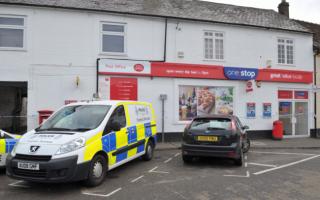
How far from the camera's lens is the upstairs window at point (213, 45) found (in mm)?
15062

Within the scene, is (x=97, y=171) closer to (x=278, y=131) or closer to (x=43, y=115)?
(x=43, y=115)

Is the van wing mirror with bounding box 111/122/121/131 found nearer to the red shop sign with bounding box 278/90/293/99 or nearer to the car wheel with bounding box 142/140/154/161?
the car wheel with bounding box 142/140/154/161

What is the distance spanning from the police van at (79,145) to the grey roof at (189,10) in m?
7.43

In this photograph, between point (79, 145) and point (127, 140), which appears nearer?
point (79, 145)

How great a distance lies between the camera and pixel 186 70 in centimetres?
1427

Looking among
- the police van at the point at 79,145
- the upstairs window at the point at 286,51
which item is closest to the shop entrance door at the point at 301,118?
the upstairs window at the point at 286,51

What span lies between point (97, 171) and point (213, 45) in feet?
35.7

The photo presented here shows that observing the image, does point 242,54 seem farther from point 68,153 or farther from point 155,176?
point 68,153

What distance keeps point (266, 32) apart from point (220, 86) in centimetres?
443

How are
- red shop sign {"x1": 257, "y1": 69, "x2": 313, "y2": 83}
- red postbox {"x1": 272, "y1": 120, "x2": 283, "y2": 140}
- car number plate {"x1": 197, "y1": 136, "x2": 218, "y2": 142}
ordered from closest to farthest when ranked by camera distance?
car number plate {"x1": 197, "y1": 136, "x2": 218, "y2": 142} → red postbox {"x1": 272, "y1": 120, "x2": 283, "y2": 140} → red shop sign {"x1": 257, "y1": 69, "x2": 313, "y2": 83}

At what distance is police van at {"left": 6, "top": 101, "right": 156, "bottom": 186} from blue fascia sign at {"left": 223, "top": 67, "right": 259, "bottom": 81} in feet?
26.7

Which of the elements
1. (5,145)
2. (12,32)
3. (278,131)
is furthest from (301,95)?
(12,32)

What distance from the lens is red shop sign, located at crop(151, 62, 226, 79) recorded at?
45.5ft

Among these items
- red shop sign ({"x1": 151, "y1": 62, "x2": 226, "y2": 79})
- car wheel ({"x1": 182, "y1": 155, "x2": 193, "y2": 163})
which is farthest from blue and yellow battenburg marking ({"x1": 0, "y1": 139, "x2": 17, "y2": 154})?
red shop sign ({"x1": 151, "y1": 62, "x2": 226, "y2": 79})
